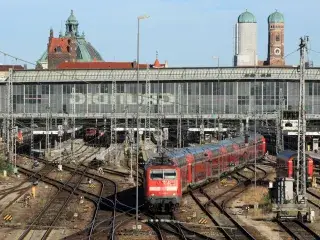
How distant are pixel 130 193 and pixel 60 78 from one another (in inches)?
3063

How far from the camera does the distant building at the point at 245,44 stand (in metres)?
185

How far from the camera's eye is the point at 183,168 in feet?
134

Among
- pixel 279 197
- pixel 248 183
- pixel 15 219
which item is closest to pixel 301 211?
pixel 279 197

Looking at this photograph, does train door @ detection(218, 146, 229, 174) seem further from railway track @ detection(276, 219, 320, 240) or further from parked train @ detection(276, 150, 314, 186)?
railway track @ detection(276, 219, 320, 240)

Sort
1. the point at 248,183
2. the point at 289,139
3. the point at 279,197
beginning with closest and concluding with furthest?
the point at 279,197 → the point at 248,183 → the point at 289,139

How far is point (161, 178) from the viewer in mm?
36344

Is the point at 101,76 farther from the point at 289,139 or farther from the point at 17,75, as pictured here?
the point at 289,139

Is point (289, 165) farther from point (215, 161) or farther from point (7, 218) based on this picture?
point (7, 218)

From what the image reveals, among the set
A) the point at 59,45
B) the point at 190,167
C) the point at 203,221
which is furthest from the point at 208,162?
the point at 59,45

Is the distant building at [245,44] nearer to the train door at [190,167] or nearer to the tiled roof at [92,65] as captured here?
the tiled roof at [92,65]

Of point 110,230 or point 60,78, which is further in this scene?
point 60,78

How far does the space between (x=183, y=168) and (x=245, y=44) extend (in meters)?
154

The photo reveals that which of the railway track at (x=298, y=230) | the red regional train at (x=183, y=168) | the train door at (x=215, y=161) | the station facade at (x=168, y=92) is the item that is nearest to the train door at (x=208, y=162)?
the red regional train at (x=183, y=168)

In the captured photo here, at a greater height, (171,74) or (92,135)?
(171,74)
